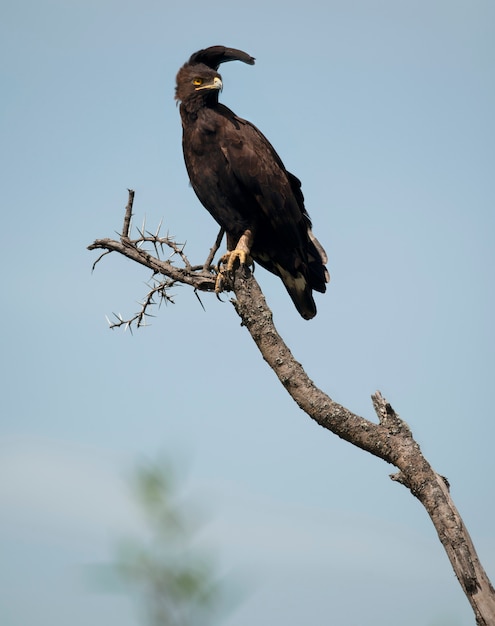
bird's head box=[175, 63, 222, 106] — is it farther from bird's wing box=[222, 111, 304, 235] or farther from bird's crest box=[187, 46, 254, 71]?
bird's wing box=[222, 111, 304, 235]

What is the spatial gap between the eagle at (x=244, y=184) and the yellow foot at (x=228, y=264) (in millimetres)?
101

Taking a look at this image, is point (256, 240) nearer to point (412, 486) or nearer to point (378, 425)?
point (378, 425)

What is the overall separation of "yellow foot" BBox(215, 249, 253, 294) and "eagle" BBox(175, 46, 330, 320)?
0.10 metres

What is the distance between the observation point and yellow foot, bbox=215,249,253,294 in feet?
16.5

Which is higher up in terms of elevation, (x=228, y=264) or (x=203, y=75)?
(x=203, y=75)

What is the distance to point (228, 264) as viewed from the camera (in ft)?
16.5

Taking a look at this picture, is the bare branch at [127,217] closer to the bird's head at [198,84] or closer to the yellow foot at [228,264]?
the yellow foot at [228,264]

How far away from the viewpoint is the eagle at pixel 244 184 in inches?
216

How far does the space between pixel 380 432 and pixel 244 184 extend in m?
2.01

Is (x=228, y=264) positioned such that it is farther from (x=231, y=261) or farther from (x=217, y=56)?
(x=217, y=56)

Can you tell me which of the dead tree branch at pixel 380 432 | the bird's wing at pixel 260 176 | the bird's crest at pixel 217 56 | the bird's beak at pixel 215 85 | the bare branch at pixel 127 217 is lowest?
the dead tree branch at pixel 380 432

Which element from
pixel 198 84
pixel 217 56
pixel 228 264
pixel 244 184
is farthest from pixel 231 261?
pixel 217 56

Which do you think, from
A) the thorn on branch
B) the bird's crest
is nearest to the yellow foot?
the thorn on branch

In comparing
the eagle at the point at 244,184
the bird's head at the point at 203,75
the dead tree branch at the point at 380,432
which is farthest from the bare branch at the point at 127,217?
the bird's head at the point at 203,75
